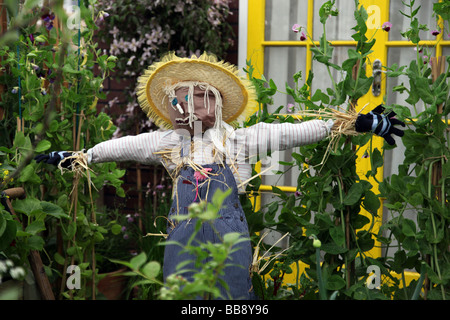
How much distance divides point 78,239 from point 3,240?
0.55m

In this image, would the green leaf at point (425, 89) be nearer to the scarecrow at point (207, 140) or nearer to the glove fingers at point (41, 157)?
the scarecrow at point (207, 140)

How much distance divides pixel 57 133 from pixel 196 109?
0.82 meters

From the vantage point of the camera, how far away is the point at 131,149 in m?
2.10

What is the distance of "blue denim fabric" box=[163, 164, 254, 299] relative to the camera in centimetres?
186

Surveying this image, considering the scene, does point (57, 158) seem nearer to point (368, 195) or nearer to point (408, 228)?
point (368, 195)

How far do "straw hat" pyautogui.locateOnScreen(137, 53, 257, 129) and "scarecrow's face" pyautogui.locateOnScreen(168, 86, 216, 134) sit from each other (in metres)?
0.06

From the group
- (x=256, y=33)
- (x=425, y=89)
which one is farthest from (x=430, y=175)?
(x=256, y=33)

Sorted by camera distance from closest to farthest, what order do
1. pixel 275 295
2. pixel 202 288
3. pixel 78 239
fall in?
pixel 202 288 → pixel 275 295 → pixel 78 239

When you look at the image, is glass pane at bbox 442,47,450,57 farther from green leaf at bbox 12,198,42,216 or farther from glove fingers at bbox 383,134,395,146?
green leaf at bbox 12,198,42,216

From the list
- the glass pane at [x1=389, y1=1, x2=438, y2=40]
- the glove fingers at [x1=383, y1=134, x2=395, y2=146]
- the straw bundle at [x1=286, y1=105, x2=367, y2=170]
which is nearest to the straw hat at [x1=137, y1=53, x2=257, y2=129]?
the straw bundle at [x1=286, y1=105, x2=367, y2=170]

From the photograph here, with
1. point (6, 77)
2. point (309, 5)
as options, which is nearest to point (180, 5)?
point (309, 5)

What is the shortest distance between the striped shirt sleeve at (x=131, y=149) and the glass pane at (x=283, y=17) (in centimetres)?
138
